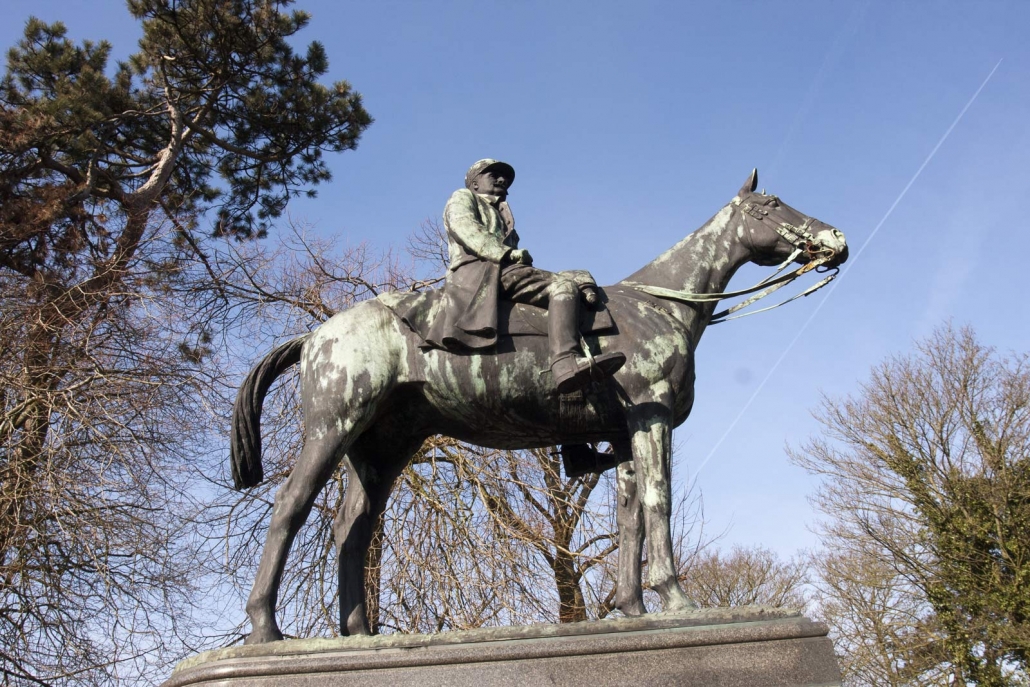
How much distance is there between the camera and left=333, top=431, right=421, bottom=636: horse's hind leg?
505cm

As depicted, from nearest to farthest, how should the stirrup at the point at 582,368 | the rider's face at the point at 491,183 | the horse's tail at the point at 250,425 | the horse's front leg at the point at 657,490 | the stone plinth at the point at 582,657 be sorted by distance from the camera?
the stone plinth at the point at 582,657, the horse's front leg at the point at 657,490, the stirrup at the point at 582,368, the horse's tail at the point at 250,425, the rider's face at the point at 491,183

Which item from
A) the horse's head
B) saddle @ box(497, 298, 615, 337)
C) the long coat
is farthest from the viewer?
the horse's head

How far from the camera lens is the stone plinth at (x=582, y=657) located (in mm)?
3844

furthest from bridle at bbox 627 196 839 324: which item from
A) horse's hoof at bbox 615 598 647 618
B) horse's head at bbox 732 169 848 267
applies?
horse's hoof at bbox 615 598 647 618

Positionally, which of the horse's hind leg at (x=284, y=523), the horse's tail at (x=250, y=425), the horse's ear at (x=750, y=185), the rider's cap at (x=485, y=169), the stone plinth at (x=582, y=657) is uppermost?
the rider's cap at (x=485, y=169)

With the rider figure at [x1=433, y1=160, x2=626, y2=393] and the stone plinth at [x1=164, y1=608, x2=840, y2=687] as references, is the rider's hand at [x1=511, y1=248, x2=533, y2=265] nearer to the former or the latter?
the rider figure at [x1=433, y1=160, x2=626, y2=393]

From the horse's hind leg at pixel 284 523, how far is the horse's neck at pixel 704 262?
2110 millimetres

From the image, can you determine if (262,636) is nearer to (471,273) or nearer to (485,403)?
(485,403)

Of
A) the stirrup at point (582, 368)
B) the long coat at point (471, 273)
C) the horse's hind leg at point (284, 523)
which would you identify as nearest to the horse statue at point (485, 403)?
the horse's hind leg at point (284, 523)

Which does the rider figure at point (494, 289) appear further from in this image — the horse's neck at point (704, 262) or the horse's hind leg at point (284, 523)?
the horse's hind leg at point (284, 523)

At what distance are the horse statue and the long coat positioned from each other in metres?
0.14

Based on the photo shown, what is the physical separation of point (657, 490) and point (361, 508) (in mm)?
1752

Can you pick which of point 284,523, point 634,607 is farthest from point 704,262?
point 284,523

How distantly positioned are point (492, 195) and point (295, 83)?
35.6 ft
